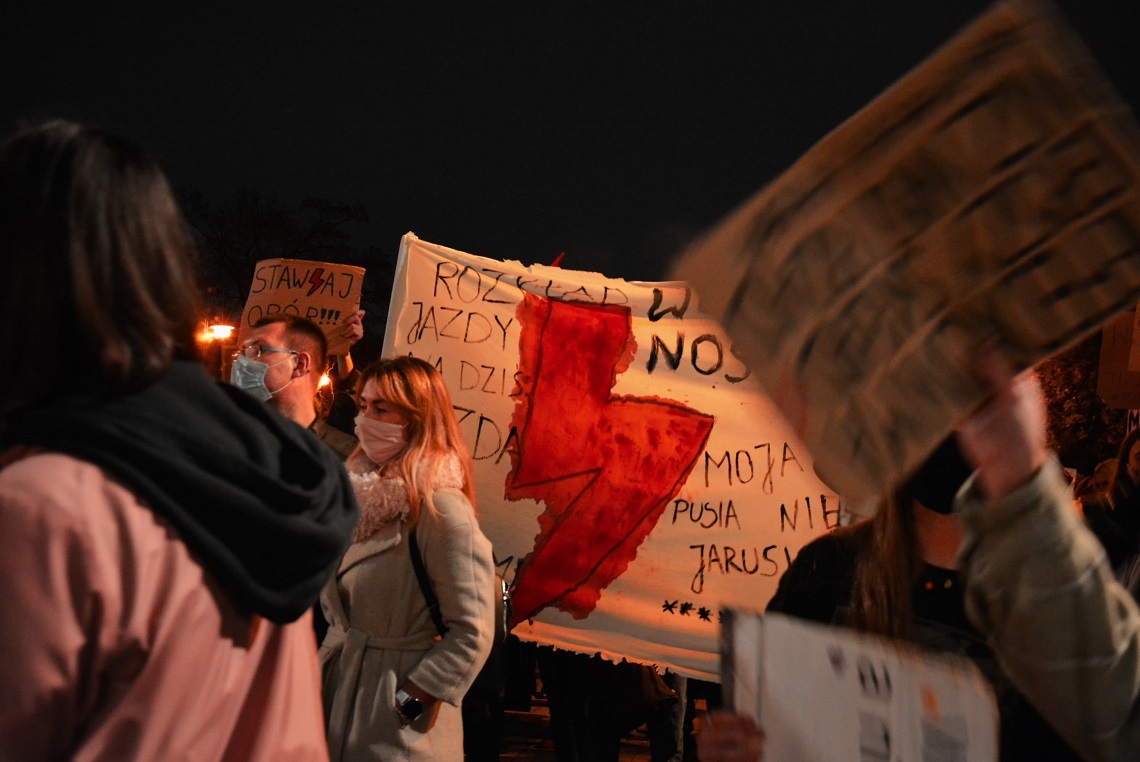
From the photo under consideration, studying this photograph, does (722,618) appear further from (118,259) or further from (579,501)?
(579,501)

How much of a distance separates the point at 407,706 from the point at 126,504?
7.30ft

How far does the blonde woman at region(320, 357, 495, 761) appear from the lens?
132 inches

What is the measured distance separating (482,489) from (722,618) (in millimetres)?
3317

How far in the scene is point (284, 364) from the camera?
4.73 m

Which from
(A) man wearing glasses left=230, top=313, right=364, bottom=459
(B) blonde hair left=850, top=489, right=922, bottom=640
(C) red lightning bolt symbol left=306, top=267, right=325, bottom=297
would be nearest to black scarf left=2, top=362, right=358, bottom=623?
(B) blonde hair left=850, top=489, right=922, bottom=640

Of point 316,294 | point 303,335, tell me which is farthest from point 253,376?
point 316,294

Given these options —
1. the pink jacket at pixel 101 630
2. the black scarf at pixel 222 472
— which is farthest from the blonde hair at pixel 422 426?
the pink jacket at pixel 101 630

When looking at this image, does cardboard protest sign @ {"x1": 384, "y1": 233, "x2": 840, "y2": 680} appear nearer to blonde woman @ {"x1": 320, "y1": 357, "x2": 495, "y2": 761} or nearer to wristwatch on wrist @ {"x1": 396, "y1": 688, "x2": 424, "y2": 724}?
blonde woman @ {"x1": 320, "y1": 357, "x2": 495, "y2": 761}

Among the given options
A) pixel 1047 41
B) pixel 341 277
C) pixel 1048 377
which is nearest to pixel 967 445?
pixel 1047 41

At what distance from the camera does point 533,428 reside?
5.00m

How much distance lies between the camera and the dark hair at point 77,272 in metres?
1.36

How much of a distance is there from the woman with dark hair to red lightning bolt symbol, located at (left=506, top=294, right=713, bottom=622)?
332 cm

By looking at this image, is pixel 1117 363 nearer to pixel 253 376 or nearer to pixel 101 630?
pixel 253 376

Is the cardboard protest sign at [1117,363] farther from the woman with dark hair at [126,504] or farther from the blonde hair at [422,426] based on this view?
the woman with dark hair at [126,504]
